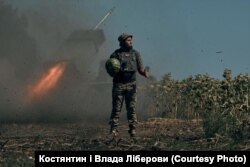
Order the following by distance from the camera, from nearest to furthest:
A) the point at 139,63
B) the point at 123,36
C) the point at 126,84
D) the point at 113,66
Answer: the point at 113,66 → the point at 123,36 → the point at 126,84 → the point at 139,63

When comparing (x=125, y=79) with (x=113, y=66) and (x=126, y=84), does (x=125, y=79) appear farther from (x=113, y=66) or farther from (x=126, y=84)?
(x=113, y=66)

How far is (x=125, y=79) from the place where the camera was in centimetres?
1383

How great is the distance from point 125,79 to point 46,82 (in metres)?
14.1

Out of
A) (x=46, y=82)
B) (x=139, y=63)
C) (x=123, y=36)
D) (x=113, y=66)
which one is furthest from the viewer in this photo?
(x=46, y=82)

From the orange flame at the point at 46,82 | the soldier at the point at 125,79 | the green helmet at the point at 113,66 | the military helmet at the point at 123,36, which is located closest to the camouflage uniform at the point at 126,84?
the soldier at the point at 125,79

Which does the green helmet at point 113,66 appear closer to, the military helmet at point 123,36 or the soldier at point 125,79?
the soldier at point 125,79

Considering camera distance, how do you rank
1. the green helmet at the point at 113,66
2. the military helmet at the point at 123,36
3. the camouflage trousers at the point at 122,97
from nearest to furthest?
the green helmet at the point at 113,66
the military helmet at the point at 123,36
the camouflage trousers at the point at 122,97

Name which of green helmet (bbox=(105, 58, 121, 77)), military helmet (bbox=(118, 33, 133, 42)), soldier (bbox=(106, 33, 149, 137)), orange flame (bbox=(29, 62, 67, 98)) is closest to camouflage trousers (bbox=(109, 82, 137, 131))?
soldier (bbox=(106, 33, 149, 137))

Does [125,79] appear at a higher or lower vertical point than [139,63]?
lower

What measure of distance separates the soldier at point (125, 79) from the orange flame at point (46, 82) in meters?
12.8

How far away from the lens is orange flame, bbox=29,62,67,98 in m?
26.6

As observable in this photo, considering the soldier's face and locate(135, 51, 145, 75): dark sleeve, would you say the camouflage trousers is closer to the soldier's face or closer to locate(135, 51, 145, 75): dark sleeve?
locate(135, 51, 145, 75): dark sleeve

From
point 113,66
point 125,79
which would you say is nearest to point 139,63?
point 125,79

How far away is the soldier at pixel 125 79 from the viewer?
539 inches
